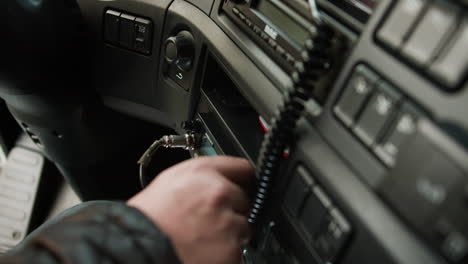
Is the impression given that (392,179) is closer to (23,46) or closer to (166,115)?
Answer: (166,115)

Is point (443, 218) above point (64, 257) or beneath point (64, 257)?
above

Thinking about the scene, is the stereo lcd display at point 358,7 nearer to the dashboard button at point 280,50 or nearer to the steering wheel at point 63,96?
the dashboard button at point 280,50

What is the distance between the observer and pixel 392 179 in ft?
0.93

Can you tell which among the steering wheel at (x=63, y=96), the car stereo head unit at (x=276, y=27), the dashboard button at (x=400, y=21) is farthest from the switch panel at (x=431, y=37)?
the steering wheel at (x=63, y=96)

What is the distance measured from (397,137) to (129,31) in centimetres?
62

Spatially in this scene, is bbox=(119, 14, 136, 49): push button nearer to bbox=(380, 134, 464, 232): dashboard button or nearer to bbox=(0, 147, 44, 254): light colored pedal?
bbox=(380, 134, 464, 232): dashboard button

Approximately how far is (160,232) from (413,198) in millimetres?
238

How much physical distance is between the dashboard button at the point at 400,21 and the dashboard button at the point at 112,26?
59cm

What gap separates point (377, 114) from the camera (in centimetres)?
32

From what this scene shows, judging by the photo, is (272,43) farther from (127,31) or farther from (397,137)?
(127,31)

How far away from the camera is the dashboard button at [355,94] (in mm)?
323

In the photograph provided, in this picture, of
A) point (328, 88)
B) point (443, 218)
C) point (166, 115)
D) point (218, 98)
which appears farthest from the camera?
point (166, 115)

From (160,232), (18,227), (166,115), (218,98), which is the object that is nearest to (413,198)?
(160,232)

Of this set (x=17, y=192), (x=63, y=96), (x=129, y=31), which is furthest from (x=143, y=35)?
(x=17, y=192)
